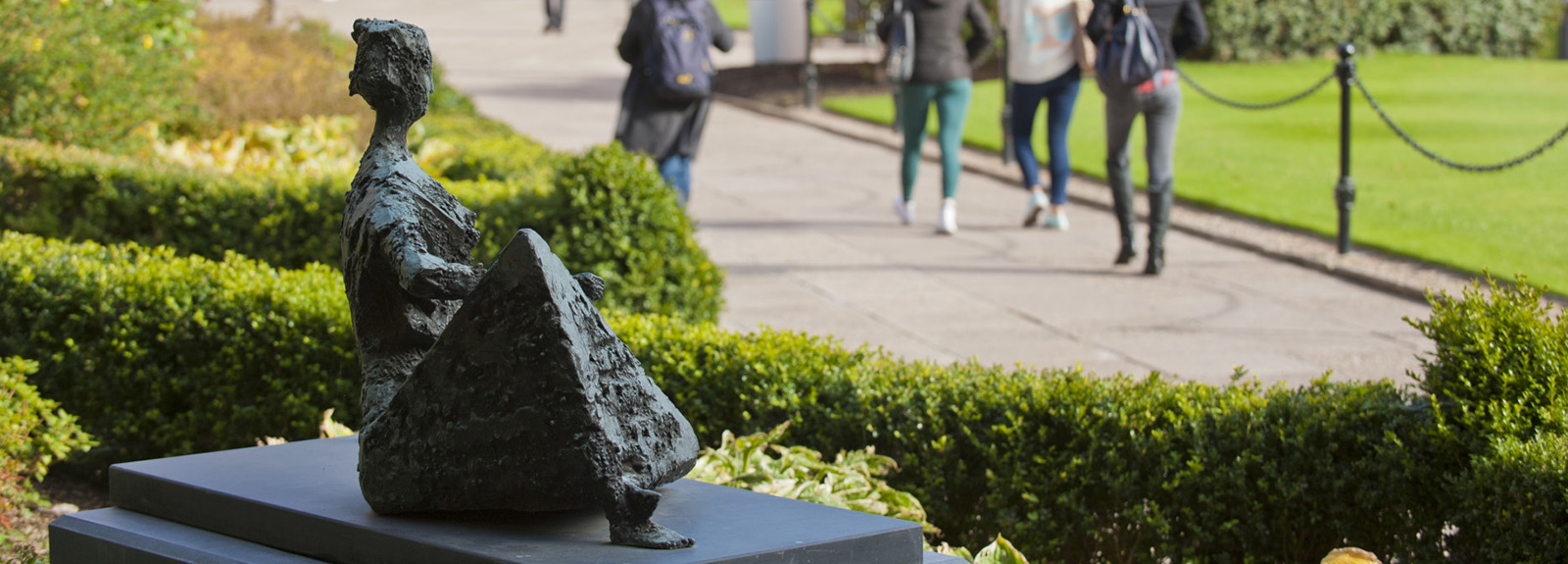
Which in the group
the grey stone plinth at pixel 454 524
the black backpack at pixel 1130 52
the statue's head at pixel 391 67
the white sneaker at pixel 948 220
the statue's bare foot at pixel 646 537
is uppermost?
the statue's head at pixel 391 67

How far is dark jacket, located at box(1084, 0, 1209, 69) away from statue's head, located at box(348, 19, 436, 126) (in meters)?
6.39

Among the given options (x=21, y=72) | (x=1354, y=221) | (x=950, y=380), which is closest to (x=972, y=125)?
(x=1354, y=221)

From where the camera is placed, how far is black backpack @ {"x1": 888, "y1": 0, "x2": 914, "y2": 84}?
1004 centimetres

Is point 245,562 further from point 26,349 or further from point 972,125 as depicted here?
point 972,125

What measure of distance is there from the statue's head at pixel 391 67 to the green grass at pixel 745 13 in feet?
94.7

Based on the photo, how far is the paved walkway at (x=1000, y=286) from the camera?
7.38 m

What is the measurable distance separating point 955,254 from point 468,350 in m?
7.28

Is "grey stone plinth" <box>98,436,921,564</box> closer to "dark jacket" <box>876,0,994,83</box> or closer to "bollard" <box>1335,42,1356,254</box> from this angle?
"dark jacket" <box>876,0,994,83</box>

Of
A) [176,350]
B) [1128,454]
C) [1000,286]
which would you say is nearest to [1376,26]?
[1000,286]

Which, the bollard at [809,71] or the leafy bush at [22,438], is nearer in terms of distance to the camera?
the leafy bush at [22,438]

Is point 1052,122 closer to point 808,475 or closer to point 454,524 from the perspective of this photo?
point 808,475

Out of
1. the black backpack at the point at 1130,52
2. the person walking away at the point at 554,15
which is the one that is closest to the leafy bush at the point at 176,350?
the black backpack at the point at 1130,52

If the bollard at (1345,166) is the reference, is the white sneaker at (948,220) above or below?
below

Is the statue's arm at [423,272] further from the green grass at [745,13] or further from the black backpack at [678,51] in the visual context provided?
the green grass at [745,13]
